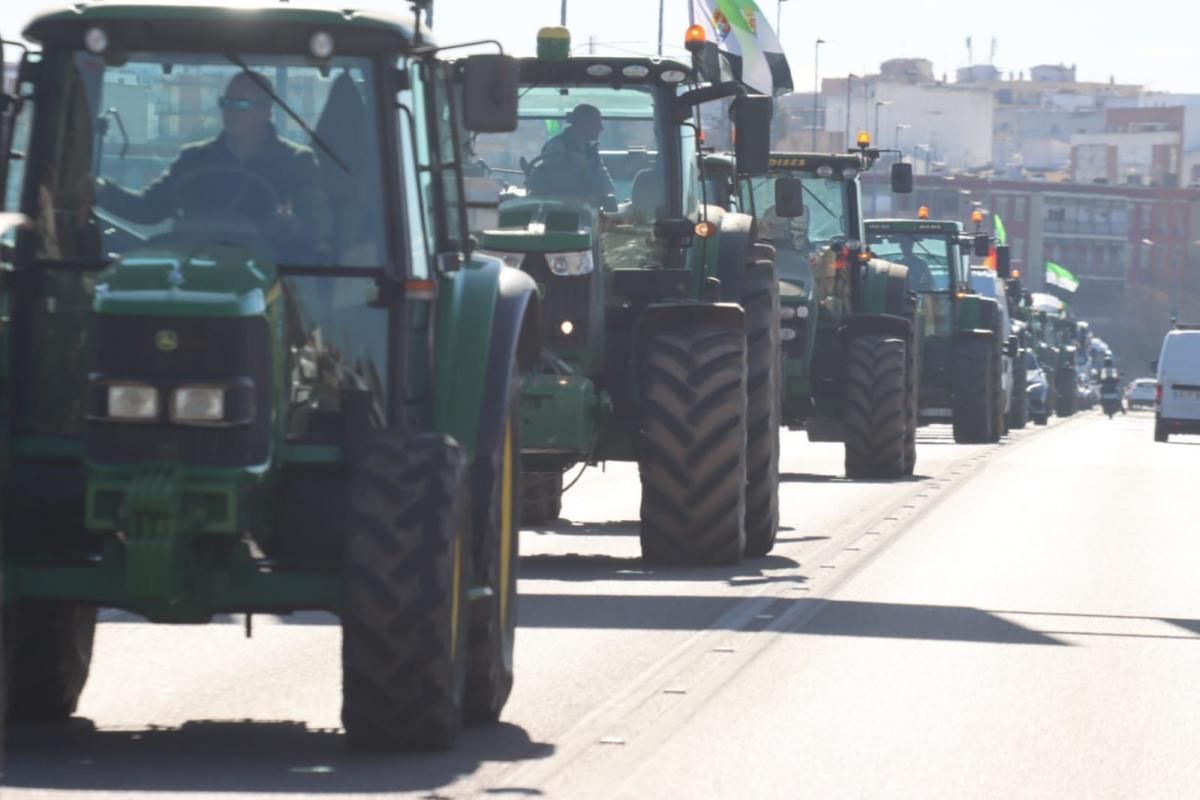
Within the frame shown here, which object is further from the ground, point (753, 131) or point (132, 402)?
point (753, 131)

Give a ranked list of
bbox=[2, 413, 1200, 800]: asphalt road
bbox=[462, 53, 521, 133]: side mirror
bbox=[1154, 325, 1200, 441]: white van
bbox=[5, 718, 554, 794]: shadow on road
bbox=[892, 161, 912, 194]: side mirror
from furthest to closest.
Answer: bbox=[1154, 325, 1200, 441]: white van → bbox=[892, 161, 912, 194]: side mirror → bbox=[462, 53, 521, 133]: side mirror → bbox=[2, 413, 1200, 800]: asphalt road → bbox=[5, 718, 554, 794]: shadow on road

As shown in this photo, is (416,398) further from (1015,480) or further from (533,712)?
(1015,480)

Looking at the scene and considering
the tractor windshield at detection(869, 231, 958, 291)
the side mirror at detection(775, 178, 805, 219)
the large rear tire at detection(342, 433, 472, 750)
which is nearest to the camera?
the large rear tire at detection(342, 433, 472, 750)

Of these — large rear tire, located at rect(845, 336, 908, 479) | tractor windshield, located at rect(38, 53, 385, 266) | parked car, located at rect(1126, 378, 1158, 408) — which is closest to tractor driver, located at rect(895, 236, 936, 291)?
large rear tire, located at rect(845, 336, 908, 479)

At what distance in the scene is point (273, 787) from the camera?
310 inches

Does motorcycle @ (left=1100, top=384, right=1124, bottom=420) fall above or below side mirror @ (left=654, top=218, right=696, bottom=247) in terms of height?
below

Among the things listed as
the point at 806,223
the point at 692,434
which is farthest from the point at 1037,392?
the point at 692,434

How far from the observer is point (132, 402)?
316 inches

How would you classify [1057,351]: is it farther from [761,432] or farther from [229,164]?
[229,164]

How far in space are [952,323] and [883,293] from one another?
885 centimetres

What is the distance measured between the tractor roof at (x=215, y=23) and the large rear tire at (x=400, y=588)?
146 cm

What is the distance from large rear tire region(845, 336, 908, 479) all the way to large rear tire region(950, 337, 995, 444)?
964 cm

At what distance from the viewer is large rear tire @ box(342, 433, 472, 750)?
7996 mm

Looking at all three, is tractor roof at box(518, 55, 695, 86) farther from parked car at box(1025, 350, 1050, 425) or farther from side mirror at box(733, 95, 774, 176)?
parked car at box(1025, 350, 1050, 425)
